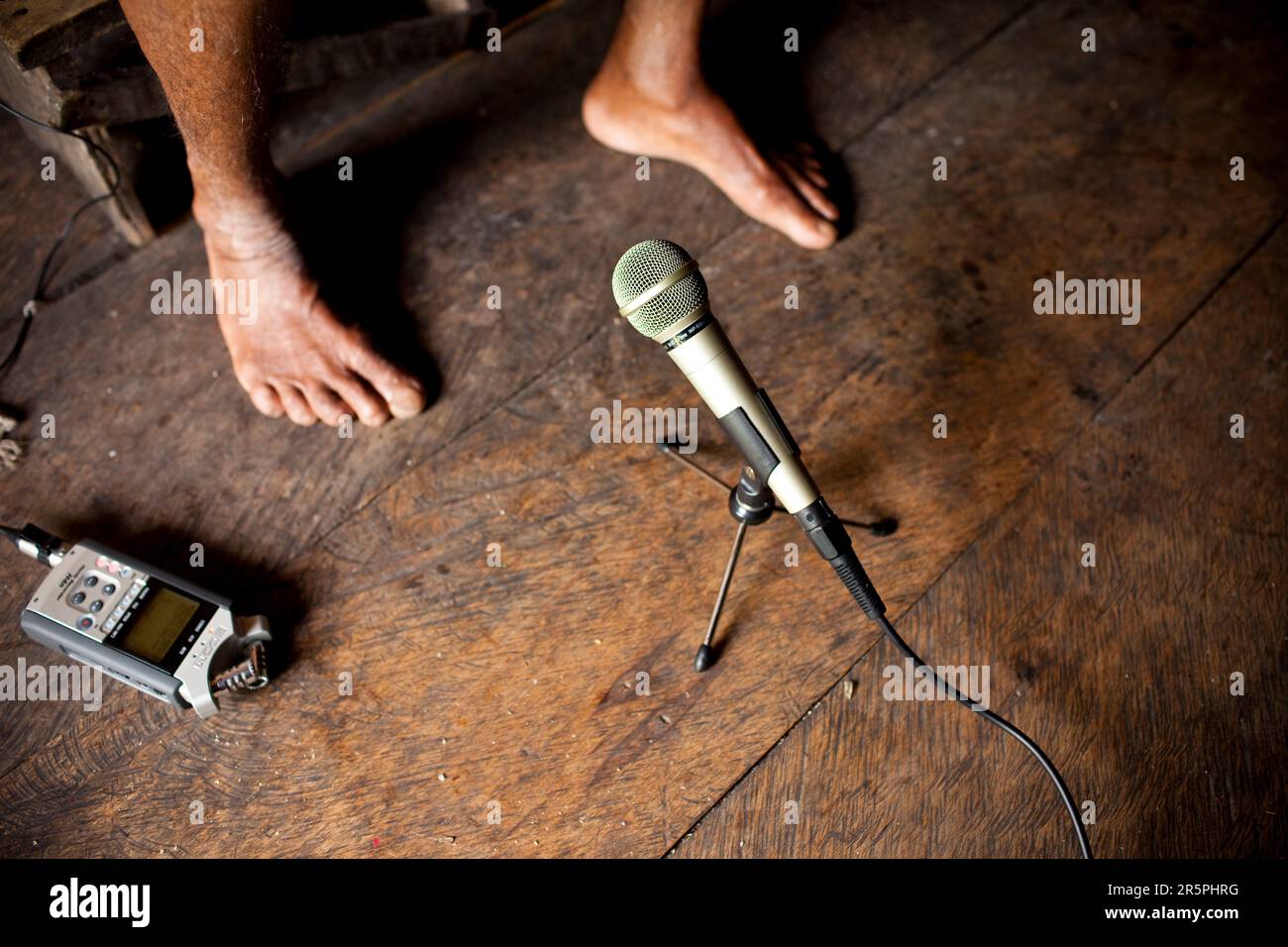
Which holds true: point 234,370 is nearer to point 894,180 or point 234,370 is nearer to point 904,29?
point 894,180

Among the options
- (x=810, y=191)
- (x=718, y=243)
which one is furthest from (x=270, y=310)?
(x=810, y=191)

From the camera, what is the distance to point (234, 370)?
47.4 inches

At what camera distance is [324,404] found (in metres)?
1.18

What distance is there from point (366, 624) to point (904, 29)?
1.25 metres

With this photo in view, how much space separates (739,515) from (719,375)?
201 mm

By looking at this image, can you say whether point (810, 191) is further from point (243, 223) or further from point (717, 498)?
point (243, 223)

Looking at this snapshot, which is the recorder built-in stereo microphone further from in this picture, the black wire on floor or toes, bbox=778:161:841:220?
the black wire on floor

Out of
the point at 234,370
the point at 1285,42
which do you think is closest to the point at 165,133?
the point at 234,370

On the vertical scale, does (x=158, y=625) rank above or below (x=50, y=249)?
below

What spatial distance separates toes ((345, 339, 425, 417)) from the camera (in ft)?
3.90

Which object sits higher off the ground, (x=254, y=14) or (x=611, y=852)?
(x=254, y=14)

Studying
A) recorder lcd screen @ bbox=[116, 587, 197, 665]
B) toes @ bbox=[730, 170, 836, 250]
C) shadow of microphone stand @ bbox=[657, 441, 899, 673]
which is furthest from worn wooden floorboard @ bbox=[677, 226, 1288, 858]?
recorder lcd screen @ bbox=[116, 587, 197, 665]

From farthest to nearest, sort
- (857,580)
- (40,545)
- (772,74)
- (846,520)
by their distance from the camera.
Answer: (772,74), (846,520), (40,545), (857,580)

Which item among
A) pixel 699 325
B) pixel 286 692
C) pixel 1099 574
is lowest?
pixel 1099 574
